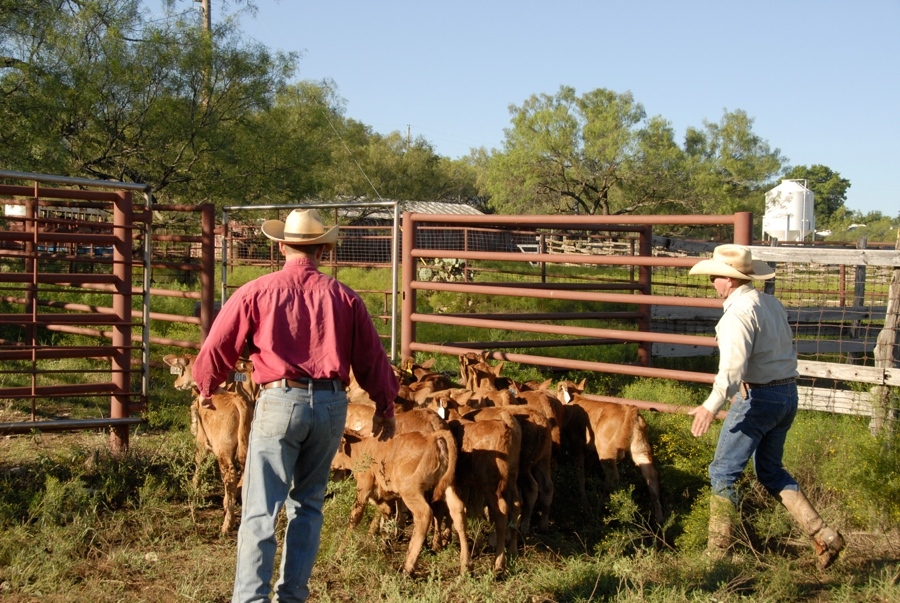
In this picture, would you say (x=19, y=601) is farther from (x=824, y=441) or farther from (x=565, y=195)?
(x=565, y=195)

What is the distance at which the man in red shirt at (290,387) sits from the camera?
4496 mm

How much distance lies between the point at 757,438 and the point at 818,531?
67 centimetres

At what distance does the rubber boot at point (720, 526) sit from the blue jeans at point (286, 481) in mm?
Answer: 2707

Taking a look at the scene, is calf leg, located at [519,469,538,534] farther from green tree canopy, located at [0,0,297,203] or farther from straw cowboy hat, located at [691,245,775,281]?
green tree canopy, located at [0,0,297,203]

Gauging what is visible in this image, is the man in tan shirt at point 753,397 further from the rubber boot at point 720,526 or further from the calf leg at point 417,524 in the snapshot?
the calf leg at point 417,524

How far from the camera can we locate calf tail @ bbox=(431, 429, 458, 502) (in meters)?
5.89

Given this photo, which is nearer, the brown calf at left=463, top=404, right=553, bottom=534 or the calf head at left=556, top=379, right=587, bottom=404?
the brown calf at left=463, top=404, right=553, bottom=534

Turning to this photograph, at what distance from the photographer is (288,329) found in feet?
15.1

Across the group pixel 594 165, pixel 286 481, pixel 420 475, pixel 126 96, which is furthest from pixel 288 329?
pixel 594 165

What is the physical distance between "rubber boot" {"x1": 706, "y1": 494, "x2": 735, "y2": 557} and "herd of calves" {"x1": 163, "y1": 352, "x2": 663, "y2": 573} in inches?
33.9

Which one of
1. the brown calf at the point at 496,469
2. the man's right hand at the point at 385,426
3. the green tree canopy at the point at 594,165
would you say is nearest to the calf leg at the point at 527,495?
the brown calf at the point at 496,469

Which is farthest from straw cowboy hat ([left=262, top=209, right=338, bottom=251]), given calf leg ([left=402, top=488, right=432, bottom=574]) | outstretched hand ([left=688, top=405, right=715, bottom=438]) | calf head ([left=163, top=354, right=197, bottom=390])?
Answer: calf head ([left=163, top=354, right=197, bottom=390])

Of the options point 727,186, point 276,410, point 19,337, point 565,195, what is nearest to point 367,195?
point 565,195

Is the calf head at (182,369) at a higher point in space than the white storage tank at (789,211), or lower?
lower
